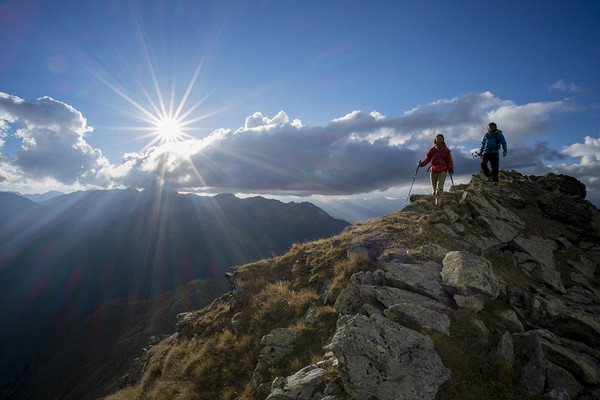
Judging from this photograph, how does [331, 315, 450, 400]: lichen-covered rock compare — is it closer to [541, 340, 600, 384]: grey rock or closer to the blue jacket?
[541, 340, 600, 384]: grey rock

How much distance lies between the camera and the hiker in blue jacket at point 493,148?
16875 mm

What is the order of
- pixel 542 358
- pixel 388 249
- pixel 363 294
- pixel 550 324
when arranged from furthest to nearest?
pixel 388 249, pixel 363 294, pixel 550 324, pixel 542 358

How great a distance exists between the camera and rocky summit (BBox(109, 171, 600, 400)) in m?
5.85

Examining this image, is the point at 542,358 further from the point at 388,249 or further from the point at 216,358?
the point at 216,358

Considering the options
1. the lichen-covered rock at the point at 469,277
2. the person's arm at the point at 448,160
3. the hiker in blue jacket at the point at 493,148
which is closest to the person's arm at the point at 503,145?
the hiker in blue jacket at the point at 493,148

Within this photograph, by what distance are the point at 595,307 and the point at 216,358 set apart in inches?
628

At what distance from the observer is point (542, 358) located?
6.01m

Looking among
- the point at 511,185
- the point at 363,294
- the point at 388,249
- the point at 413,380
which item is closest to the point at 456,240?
the point at 388,249

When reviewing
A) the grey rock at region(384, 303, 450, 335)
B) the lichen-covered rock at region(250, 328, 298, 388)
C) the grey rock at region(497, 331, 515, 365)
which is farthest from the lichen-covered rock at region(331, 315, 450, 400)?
the lichen-covered rock at region(250, 328, 298, 388)

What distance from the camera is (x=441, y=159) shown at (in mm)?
14422

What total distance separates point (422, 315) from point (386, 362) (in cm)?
220

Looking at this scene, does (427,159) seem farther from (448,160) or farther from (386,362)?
(386,362)

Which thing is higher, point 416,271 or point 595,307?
point 416,271

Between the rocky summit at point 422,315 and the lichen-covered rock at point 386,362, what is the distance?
0.08 feet
